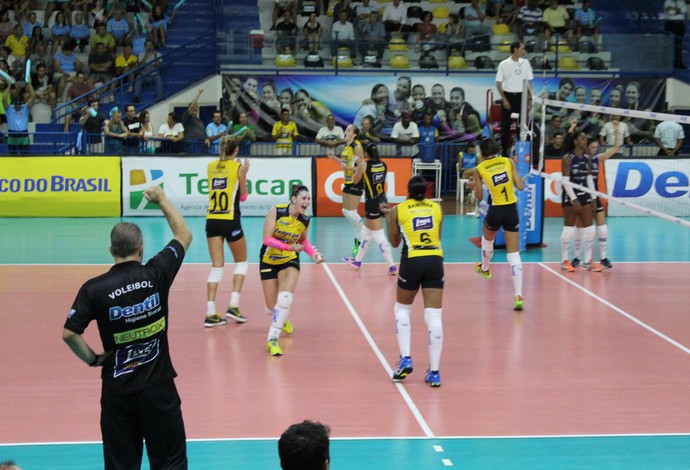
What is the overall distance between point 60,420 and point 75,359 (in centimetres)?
211

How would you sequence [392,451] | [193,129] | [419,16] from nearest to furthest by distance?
[392,451]
[193,129]
[419,16]

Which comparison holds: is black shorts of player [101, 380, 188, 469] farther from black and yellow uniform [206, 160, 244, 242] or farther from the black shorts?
black and yellow uniform [206, 160, 244, 242]

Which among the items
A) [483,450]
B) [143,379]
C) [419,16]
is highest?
[419,16]

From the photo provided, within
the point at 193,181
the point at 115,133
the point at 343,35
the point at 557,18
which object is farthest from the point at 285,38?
the point at 557,18

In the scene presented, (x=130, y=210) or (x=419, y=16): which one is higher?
(x=419, y=16)

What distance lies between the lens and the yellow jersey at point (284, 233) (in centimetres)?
1173

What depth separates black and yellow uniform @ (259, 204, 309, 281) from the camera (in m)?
11.7

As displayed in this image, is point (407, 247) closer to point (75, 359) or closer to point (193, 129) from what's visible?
point (75, 359)

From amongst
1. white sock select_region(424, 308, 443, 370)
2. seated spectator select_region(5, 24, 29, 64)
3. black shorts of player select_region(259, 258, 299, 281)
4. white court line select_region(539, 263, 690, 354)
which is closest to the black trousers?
white court line select_region(539, 263, 690, 354)

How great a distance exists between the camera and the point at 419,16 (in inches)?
1153

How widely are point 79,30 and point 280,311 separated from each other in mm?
18632

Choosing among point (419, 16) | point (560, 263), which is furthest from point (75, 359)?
point (419, 16)

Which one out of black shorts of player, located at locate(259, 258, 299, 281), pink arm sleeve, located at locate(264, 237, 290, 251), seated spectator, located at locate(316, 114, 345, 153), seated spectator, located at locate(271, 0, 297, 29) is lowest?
black shorts of player, located at locate(259, 258, 299, 281)

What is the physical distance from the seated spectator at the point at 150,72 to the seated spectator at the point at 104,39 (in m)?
0.87
